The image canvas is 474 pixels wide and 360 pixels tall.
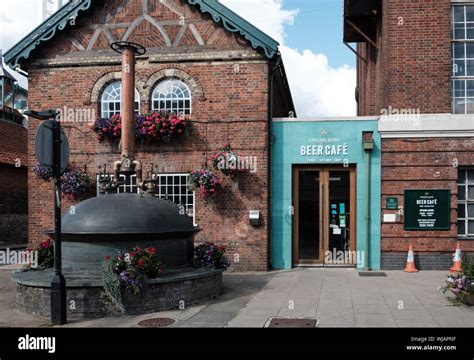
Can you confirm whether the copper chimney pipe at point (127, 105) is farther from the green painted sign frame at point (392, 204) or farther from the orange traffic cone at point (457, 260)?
the orange traffic cone at point (457, 260)

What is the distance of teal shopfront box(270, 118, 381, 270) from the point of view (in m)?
14.1

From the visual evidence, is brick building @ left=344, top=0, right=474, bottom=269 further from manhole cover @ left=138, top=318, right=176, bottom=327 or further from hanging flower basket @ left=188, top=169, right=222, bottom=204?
manhole cover @ left=138, top=318, right=176, bottom=327

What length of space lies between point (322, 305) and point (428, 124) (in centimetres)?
665

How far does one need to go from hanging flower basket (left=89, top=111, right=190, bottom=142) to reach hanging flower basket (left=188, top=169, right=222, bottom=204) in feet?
4.41

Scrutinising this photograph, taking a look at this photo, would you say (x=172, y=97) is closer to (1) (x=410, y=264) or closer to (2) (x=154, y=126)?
(2) (x=154, y=126)

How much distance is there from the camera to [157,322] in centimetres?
827

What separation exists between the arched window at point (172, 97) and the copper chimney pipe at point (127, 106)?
3.44 m

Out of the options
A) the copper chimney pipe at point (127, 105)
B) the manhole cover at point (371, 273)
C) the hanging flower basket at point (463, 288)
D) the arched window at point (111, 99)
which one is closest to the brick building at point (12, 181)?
the arched window at point (111, 99)

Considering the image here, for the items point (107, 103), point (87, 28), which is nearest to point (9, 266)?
point (107, 103)

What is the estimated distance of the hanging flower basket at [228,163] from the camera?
13.9 m

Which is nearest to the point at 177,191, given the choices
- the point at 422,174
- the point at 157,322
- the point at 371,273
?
the point at 371,273

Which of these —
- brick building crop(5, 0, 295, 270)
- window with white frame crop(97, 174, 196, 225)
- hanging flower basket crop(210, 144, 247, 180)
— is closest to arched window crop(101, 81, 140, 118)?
brick building crop(5, 0, 295, 270)

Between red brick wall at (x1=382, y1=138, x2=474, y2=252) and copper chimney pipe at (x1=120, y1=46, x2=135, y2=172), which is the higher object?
copper chimney pipe at (x1=120, y1=46, x2=135, y2=172)

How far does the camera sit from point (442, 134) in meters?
13.6
